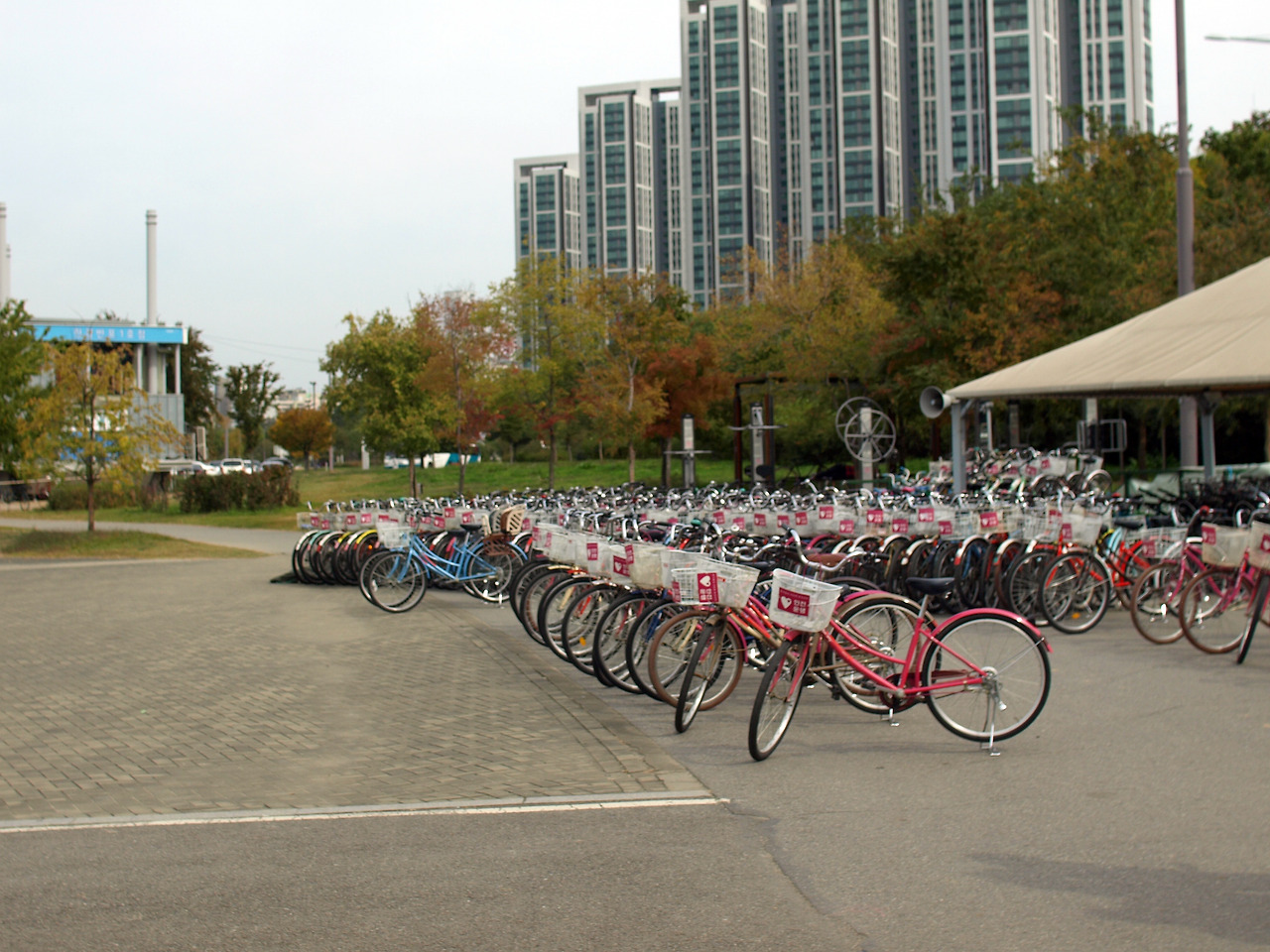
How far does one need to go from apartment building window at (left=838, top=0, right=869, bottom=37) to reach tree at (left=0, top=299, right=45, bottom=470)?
10721cm

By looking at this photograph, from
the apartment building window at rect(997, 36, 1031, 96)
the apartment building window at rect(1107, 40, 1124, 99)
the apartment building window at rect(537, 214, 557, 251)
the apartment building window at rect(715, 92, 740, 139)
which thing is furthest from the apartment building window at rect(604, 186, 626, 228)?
the apartment building window at rect(1107, 40, 1124, 99)

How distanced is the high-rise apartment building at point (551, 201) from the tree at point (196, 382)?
81.7 metres

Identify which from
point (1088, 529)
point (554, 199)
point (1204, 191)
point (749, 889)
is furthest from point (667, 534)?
point (554, 199)

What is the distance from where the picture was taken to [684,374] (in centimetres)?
3616

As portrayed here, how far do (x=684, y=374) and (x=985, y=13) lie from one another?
312 feet

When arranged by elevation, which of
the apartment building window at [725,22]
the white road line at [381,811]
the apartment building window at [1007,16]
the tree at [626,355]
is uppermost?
the apartment building window at [725,22]

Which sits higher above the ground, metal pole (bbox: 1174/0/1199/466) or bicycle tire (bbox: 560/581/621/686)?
metal pole (bbox: 1174/0/1199/466)

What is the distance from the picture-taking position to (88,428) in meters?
23.5

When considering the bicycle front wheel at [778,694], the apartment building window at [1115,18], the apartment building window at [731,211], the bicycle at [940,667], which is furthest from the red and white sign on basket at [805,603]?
the apartment building window at [1115,18]

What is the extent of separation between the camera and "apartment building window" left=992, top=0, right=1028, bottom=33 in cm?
11475

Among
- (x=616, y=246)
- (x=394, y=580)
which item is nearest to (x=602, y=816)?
(x=394, y=580)

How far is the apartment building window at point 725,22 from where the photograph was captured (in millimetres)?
125875

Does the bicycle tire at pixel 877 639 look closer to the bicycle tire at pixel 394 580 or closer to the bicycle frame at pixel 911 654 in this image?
the bicycle frame at pixel 911 654

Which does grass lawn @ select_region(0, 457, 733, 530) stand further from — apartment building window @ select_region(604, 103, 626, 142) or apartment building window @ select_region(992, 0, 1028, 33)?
apartment building window @ select_region(604, 103, 626, 142)
